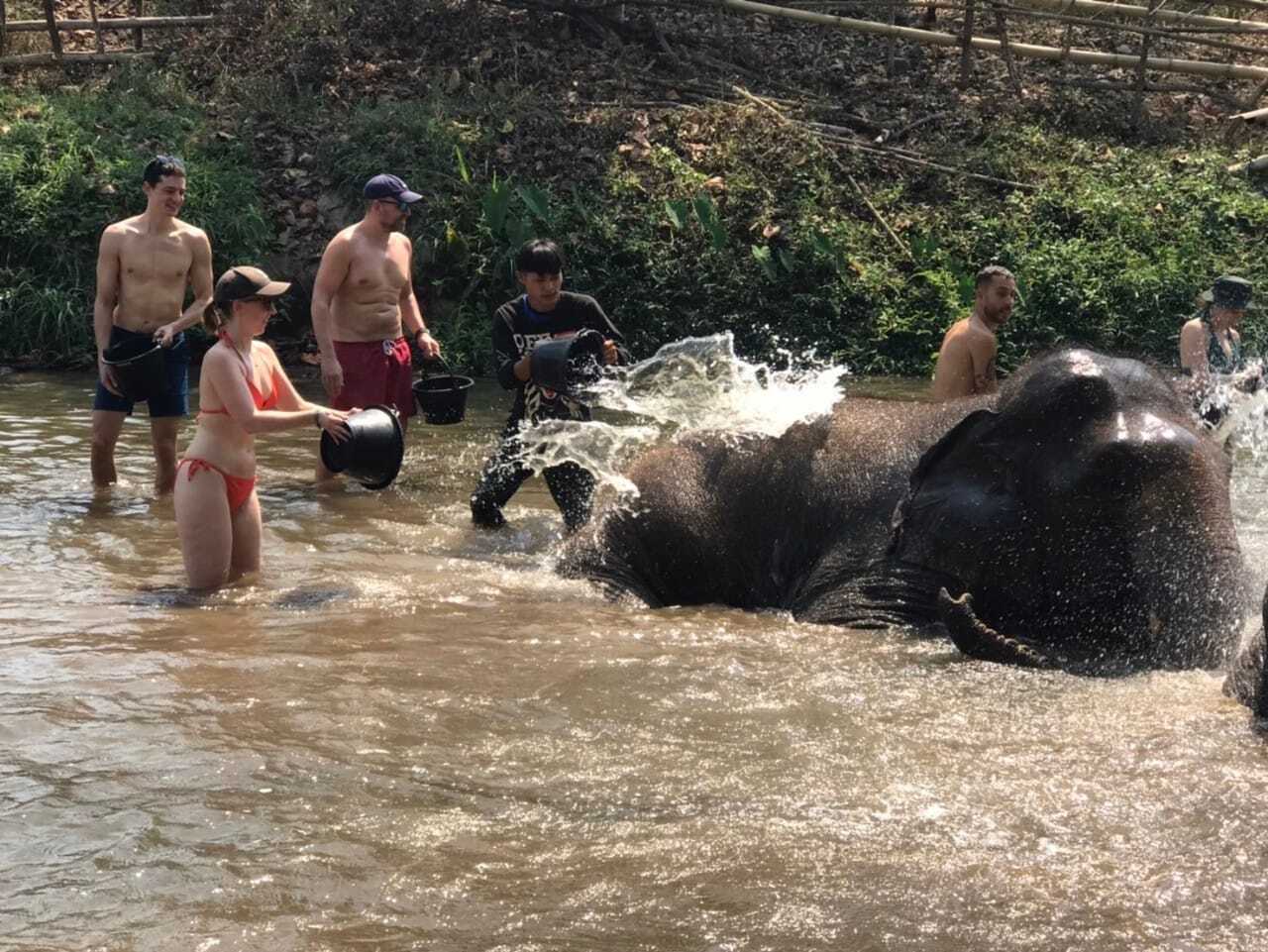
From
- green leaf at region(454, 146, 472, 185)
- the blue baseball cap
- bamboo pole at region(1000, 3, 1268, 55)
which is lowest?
the blue baseball cap

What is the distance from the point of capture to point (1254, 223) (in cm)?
1414

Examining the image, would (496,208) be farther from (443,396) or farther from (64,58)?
(443,396)

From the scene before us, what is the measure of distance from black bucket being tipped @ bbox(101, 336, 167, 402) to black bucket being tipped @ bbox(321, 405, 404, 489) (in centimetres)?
229

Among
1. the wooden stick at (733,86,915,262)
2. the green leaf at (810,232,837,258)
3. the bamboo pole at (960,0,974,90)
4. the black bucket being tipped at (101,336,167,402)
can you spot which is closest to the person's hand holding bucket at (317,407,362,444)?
the black bucket being tipped at (101,336,167,402)

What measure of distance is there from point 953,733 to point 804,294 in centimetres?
877

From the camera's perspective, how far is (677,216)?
1354 centimetres

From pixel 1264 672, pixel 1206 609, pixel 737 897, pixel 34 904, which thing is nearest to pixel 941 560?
pixel 1206 609

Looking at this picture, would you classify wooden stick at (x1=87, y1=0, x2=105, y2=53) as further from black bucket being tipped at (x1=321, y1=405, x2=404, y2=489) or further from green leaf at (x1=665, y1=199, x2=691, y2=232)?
black bucket being tipped at (x1=321, y1=405, x2=404, y2=489)

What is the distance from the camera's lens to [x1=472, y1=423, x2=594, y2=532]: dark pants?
780 centimetres

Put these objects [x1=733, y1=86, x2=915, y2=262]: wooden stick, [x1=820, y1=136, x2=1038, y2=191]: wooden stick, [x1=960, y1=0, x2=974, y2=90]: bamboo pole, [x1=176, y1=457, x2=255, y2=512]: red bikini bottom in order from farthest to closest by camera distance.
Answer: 1. [x1=960, y1=0, x2=974, y2=90]: bamboo pole
2. [x1=820, y1=136, x2=1038, y2=191]: wooden stick
3. [x1=733, y1=86, x2=915, y2=262]: wooden stick
4. [x1=176, y1=457, x2=255, y2=512]: red bikini bottom

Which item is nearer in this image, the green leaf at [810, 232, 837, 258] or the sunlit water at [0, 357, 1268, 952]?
the sunlit water at [0, 357, 1268, 952]

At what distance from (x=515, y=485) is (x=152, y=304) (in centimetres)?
208

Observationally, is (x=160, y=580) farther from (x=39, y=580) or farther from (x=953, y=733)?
(x=953, y=733)

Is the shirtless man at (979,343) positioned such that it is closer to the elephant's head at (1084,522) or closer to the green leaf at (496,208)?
the elephant's head at (1084,522)
